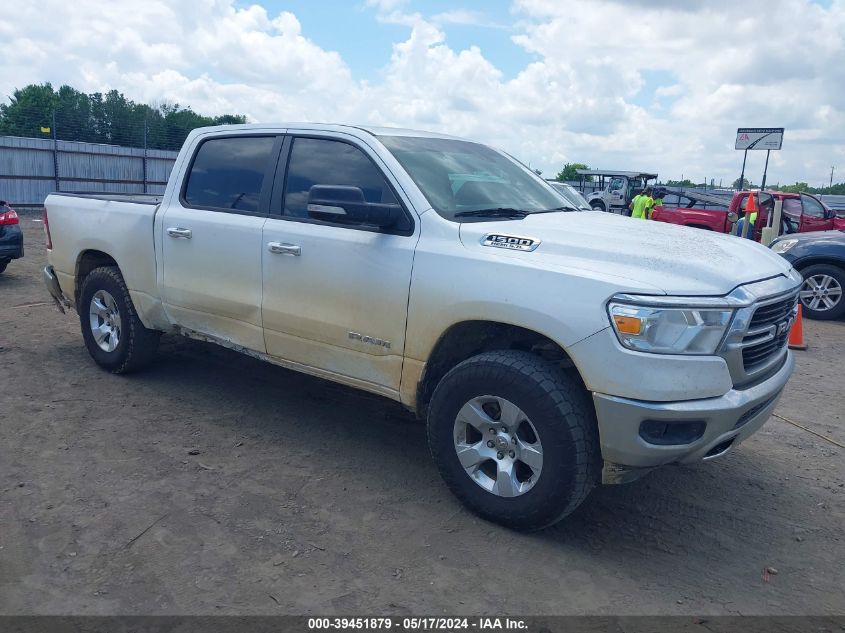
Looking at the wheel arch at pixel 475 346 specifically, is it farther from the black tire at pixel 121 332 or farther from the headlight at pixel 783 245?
the headlight at pixel 783 245

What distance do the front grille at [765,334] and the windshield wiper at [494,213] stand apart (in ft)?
4.51

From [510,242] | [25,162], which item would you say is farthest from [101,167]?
[510,242]

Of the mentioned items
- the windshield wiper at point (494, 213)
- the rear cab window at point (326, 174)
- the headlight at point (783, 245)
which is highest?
the rear cab window at point (326, 174)

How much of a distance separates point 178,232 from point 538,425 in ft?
9.76

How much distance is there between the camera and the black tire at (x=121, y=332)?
5.46 meters

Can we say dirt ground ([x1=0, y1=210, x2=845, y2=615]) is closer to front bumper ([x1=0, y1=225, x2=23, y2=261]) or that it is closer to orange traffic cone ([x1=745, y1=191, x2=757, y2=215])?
front bumper ([x1=0, y1=225, x2=23, y2=261])

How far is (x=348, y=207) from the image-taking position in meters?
3.68

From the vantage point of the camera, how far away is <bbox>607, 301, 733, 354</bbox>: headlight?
300 cm

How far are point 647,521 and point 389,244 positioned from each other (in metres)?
2.00

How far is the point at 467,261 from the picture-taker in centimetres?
351

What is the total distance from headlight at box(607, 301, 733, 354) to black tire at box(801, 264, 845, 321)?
8.06 m

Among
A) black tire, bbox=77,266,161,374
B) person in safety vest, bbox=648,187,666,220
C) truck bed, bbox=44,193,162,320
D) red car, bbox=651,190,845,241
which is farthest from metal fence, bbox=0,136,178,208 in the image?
black tire, bbox=77,266,161,374

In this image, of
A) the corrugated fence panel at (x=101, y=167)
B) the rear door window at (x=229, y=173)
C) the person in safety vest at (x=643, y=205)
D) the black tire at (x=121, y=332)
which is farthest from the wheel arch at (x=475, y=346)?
the corrugated fence panel at (x=101, y=167)

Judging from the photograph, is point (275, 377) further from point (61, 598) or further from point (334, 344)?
point (61, 598)
